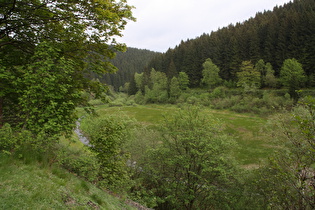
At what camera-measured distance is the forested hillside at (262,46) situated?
2314 inches

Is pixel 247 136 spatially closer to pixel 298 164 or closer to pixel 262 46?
pixel 298 164

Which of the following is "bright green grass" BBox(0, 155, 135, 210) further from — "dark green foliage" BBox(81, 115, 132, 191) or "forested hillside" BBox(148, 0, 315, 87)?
"forested hillside" BBox(148, 0, 315, 87)

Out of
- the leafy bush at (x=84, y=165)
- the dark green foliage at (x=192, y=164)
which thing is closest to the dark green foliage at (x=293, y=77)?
the dark green foliage at (x=192, y=164)

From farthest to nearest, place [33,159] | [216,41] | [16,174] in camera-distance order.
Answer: [216,41] < [33,159] < [16,174]

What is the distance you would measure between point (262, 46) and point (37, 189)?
283 ft

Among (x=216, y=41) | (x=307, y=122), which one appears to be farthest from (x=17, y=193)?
(x=216, y=41)

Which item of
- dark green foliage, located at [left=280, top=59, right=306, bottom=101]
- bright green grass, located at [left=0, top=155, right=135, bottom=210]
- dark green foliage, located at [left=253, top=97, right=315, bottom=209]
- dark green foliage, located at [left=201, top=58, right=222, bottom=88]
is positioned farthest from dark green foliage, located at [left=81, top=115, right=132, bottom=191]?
dark green foliage, located at [left=201, top=58, right=222, bottom=88]

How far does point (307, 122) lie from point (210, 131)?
11.6m

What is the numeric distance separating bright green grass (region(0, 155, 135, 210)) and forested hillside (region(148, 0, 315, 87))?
64789 millimetres

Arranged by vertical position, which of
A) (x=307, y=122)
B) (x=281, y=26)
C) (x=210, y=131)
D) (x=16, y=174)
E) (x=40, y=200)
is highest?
(x=281, y=26)

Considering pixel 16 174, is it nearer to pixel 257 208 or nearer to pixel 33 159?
pixel 33 159

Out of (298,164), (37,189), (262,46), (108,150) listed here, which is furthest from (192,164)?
(262,46)

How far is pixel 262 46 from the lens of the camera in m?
72.5

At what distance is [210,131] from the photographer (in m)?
15.9
